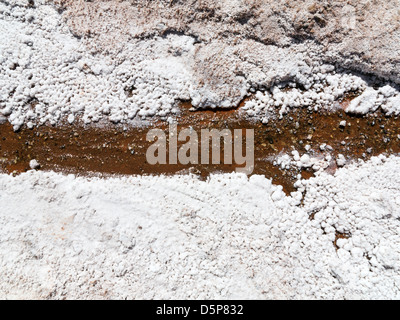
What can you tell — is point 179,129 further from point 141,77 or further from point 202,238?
point 202,238

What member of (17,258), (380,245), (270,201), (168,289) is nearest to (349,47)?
(270,201)

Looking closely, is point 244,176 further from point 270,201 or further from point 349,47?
point 349,47

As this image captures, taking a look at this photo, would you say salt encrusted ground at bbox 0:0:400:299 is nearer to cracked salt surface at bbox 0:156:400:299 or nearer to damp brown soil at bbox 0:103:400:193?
cracked salt surface at bbox 0:156:400:299

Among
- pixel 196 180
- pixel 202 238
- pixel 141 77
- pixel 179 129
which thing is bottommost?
pixel 202 238

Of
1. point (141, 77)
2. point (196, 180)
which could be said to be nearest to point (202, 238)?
point (196, 180)

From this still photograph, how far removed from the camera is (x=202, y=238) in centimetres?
465

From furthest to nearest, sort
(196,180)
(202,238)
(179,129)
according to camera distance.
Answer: (179,129) < (196,180) < (202,238)

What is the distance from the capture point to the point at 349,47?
4.78m

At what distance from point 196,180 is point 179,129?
0.89 meters

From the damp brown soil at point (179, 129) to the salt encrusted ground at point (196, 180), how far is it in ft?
0.62

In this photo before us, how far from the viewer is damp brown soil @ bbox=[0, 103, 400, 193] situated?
16.7 feet

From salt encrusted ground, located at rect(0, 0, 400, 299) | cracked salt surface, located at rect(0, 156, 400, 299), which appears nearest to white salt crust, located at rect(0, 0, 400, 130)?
salt encrusted ground, located at rect(0, 0, 400, 299)

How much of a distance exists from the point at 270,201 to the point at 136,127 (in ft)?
8.07
